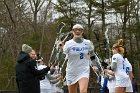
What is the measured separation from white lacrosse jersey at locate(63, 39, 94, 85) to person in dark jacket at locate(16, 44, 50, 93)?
23.0 inches

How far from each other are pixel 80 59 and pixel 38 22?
→ 1506 inches

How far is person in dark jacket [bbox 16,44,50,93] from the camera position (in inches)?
393

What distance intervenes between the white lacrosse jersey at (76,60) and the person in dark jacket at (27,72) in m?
0.58

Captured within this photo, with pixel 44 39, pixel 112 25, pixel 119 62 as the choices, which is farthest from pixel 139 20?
pixel 119 62

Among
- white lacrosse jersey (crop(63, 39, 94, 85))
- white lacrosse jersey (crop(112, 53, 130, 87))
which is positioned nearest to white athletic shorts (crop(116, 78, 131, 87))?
white lacrosse jersey (crop(112, 53, 130, 87))

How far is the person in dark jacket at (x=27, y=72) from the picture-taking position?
32.8 feet

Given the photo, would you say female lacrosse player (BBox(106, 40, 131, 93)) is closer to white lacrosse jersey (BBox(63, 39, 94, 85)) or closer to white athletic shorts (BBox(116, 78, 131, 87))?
white athletic shorts (BBox(116, 78, 131, 87))

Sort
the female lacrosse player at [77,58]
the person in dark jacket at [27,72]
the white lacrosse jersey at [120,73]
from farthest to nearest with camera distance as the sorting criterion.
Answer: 1. the white lacrosse jersey at [120,73]
2. the female lacrosse player at [77,58]
3. the person in dark jacket at [27,72]

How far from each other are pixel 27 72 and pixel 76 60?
1161 mm

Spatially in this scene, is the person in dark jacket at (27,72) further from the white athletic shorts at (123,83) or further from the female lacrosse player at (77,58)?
the white athletic shorts at (123,83)

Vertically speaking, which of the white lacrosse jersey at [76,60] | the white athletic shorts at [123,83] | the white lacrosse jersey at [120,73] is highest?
the white lacrosse jersey at [76,60]

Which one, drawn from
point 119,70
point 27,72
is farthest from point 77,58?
point 119,70

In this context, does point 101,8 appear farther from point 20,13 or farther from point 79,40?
point 79,40

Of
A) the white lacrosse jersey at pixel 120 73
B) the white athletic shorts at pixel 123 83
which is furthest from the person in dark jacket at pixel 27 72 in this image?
the white athletic shorts at pixel 123 83
